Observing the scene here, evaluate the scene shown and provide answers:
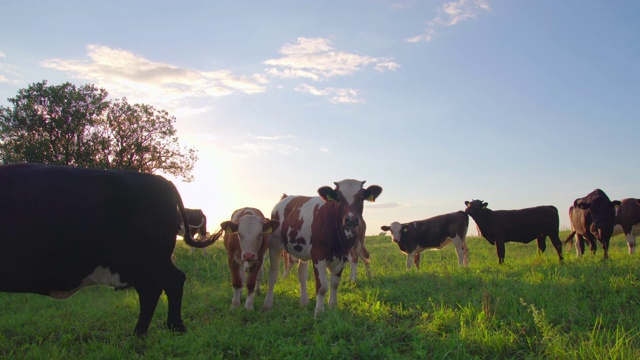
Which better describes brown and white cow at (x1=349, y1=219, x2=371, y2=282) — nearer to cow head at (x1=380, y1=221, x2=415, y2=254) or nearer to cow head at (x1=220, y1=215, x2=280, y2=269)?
cow head at (x1=380, y1=221, x2=415, y2=254)

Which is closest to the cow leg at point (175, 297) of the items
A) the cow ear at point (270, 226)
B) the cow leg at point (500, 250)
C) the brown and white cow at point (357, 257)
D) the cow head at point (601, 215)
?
the cow ear at point (270, 226)

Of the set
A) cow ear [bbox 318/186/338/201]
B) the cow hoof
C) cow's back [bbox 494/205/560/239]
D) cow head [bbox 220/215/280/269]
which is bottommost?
the cow hoof

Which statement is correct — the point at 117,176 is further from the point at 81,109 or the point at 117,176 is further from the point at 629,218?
the point at 81,109

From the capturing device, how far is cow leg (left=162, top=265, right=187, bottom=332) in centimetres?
725

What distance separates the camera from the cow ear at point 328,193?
8.80 m

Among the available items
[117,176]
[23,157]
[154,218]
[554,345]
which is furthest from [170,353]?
[23,157]

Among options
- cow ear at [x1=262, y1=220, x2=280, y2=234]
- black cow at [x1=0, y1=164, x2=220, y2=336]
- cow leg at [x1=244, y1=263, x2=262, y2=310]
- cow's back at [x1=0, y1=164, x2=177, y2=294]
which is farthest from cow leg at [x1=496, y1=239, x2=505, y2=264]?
cow's back at [x1=0, y1=164, x2=177, y2=294]

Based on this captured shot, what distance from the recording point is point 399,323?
738 centimetres

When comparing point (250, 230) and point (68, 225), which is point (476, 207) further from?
point (68, 225)

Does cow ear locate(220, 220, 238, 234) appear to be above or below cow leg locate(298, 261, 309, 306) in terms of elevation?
above

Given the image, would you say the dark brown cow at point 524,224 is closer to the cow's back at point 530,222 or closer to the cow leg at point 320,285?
the cow's back at point 530,222

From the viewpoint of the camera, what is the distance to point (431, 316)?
7758 mm

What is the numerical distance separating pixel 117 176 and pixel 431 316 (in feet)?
17.8

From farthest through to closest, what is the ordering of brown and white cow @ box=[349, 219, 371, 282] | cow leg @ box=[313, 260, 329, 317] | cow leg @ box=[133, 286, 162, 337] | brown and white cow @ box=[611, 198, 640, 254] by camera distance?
brown and white cow @ box=[611, 198, 640, 254]
brown and white cow @ box=[349, 219, 371, 282]
cow leg @ box=[313, 260, 329, 317]
cow leg @ box=[133, 286, 162, 337]
